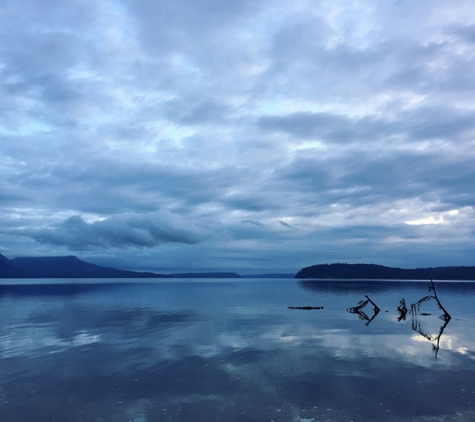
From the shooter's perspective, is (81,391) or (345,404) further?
(81,391)

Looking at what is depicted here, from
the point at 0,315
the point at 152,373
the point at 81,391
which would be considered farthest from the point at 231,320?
the point at 0,315

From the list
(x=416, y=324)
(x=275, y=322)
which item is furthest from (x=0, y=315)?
(x=416, y=324)

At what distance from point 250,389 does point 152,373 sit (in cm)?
806

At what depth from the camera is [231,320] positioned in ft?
191

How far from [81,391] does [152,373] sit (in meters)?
5.35

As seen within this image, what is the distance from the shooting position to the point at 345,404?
21484 millimetres

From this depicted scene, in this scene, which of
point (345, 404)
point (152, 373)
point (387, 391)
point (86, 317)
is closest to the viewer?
point (345, 404)

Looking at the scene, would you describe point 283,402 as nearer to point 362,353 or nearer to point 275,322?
point 362,353

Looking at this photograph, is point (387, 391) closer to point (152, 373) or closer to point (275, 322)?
point (152, 373)

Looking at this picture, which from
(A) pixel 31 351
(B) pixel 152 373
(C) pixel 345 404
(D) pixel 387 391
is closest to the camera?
(C) pixel 345 404

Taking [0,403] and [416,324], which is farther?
[416,324]

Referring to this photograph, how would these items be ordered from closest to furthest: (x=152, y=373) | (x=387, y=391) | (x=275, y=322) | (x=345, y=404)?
(x=345, y=404) < (x=387, y=391) < (x=152, y=373) < (x=275, y=322)

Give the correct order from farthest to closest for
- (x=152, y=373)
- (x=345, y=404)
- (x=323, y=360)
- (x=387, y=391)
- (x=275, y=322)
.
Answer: (x=275, y=322), (x=323, y=360), (x=152, y=373), (x=387, y=391), (x=345, y=404)

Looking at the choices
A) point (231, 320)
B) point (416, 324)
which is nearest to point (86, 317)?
point (231, 320)
